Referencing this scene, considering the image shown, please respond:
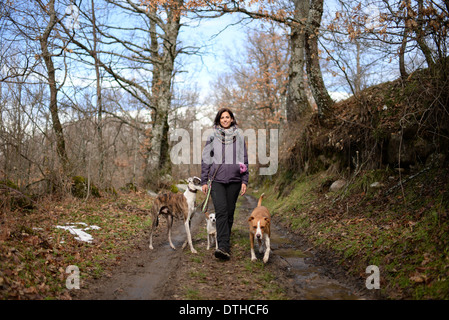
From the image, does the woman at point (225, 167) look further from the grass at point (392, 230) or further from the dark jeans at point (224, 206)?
the grass at point (392, 230)

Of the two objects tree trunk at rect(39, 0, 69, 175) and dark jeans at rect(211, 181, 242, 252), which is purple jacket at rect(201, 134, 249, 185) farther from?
tree trunk at rect(39, 0, 69, 175)

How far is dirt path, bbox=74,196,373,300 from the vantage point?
4.20m

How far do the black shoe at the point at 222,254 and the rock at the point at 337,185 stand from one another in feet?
15.2

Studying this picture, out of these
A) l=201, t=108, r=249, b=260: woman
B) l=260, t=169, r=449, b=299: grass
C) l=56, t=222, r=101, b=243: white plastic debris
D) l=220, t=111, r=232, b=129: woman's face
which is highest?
l=220, t=111, r=232, b=129: woman's face

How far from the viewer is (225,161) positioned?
6168 mm

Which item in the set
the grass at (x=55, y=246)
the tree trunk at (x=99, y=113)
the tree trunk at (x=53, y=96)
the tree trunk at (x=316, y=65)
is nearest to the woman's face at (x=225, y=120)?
the grass at (x=55, y=246)

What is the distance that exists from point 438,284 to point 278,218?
22.5 feet

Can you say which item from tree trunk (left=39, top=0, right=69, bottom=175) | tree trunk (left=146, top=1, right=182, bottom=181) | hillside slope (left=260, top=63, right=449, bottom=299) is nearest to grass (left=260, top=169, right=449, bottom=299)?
hillside slope (left=260, top=63, right=449, bottom=299)

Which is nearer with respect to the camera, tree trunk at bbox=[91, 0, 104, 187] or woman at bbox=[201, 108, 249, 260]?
woman at bbox=[201, 108, 249, 260]

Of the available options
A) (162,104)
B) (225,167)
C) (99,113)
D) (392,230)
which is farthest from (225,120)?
(162,104)

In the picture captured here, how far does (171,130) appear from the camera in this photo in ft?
105

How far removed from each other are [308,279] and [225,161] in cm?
260

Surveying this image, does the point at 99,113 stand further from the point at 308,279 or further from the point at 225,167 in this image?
the point at 308,279

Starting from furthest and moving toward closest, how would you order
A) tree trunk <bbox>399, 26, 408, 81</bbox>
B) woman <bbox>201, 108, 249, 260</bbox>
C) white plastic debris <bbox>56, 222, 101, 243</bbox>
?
white plastic debris <bbox>56, 222, 101, 243</bbox> < woman <bbox>201, 108, 249, 260</bbox> < tree trunk <bbox>399, 26, 408, 81</bbox>
